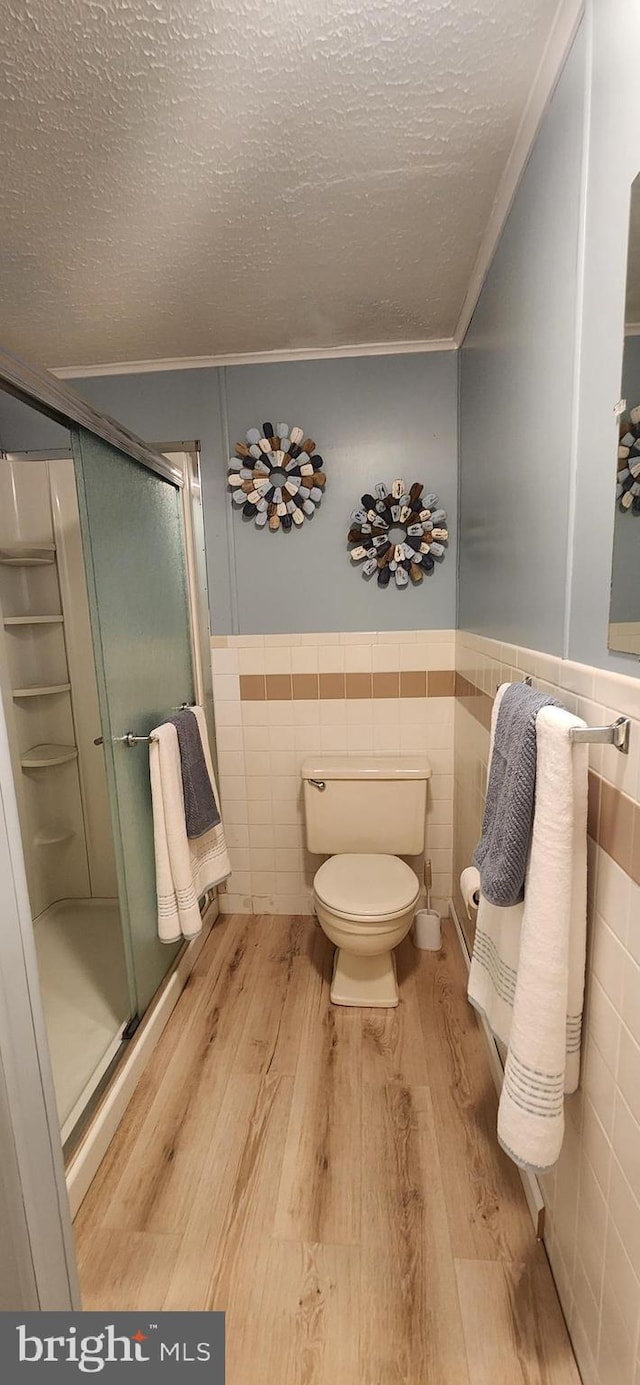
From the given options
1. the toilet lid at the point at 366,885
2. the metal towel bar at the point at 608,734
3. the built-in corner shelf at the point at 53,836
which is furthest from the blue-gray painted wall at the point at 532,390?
the built-in corner shelf at the point at 53,836

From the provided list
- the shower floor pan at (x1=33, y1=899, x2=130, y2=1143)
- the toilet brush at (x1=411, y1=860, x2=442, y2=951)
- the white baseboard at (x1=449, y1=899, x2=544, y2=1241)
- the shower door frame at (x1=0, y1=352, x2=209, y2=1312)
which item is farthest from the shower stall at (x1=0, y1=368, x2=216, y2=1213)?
the white baseboard at (x1=449, y1=899, x2=544, y2=1241)

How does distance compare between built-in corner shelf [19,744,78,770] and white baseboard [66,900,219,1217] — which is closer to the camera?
white baseboard [66,900,219,1217]

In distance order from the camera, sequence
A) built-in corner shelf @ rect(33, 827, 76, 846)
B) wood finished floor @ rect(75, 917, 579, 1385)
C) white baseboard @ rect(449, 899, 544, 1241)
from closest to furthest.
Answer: wood finished floor @ rect(75, 917, 579, 1385)
white baseboard @ rect(449, 899, 544, 1241)
built-in corner shelf @ rect(33, 827, 76, 846)

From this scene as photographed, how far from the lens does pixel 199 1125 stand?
4.44 ft

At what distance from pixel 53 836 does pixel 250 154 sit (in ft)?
7.62

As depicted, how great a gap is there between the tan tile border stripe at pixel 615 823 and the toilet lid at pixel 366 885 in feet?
2.93

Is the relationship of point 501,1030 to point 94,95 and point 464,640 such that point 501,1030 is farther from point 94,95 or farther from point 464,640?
point 94,95

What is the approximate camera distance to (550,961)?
79cm

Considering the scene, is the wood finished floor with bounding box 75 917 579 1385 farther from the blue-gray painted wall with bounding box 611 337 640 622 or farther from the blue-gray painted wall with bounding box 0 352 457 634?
the blue-gray painted wall with bounding box 0 352 457 634

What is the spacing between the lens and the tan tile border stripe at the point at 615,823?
691mm

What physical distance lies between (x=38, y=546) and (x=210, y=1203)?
2200 millimetres

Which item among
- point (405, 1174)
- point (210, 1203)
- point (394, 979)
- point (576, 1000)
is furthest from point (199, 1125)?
point (576, 1000)

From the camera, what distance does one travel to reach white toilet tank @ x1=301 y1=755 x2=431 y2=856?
1908mm

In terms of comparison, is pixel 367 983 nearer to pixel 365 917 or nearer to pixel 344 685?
pixel 365 917
